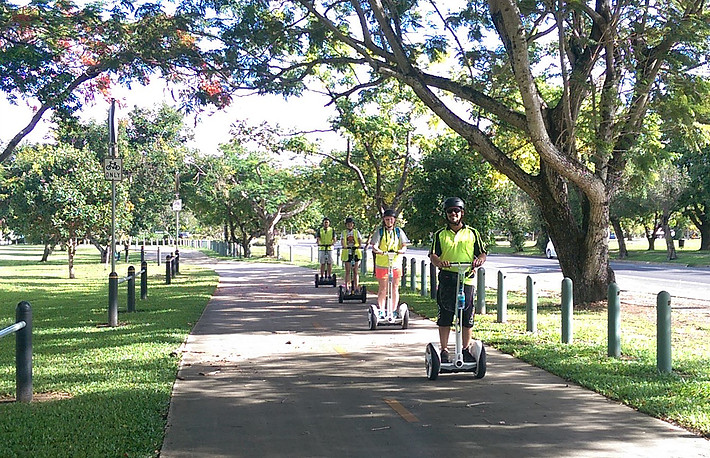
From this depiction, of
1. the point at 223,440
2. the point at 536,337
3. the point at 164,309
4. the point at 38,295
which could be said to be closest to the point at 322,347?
the point at 536,337

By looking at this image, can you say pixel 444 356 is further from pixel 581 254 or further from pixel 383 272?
pixel 581 254

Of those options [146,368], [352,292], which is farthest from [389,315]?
[352,292]

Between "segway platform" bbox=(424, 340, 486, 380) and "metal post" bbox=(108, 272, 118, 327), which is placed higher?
"metal post" bbox=(108, 272, 118, 327)

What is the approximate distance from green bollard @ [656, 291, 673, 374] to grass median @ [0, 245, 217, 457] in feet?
17.7

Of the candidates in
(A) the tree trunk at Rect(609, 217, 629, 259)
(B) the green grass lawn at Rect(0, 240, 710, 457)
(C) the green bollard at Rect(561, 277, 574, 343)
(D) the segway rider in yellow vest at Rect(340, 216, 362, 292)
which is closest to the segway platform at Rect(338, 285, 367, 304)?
(D) the segway rider in yellow vest at Rect(340, 216, 362, 292)

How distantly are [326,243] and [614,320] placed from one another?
1170cm

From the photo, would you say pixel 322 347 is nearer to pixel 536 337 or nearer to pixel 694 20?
pixel 536 337

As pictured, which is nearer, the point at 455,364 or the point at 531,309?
the point at 455,364

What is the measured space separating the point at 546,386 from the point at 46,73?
12.5 metres

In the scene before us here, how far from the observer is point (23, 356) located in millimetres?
7512

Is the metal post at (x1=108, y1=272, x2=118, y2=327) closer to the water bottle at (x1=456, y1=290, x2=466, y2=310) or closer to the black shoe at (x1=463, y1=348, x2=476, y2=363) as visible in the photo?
the black shoe at (x1=463, y1=348, x2=476, y2=363)

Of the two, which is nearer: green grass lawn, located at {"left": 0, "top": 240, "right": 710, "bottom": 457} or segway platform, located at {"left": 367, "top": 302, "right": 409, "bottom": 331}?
green grass lawn, located at {"left": 0, "top": 240, "right": 710, "bottom": 457}

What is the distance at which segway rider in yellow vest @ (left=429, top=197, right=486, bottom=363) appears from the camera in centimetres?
848

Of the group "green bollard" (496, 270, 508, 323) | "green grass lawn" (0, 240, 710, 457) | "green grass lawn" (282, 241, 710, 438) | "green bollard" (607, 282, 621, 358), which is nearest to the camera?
"green grass lawn" (0, 240, 710, 457)
